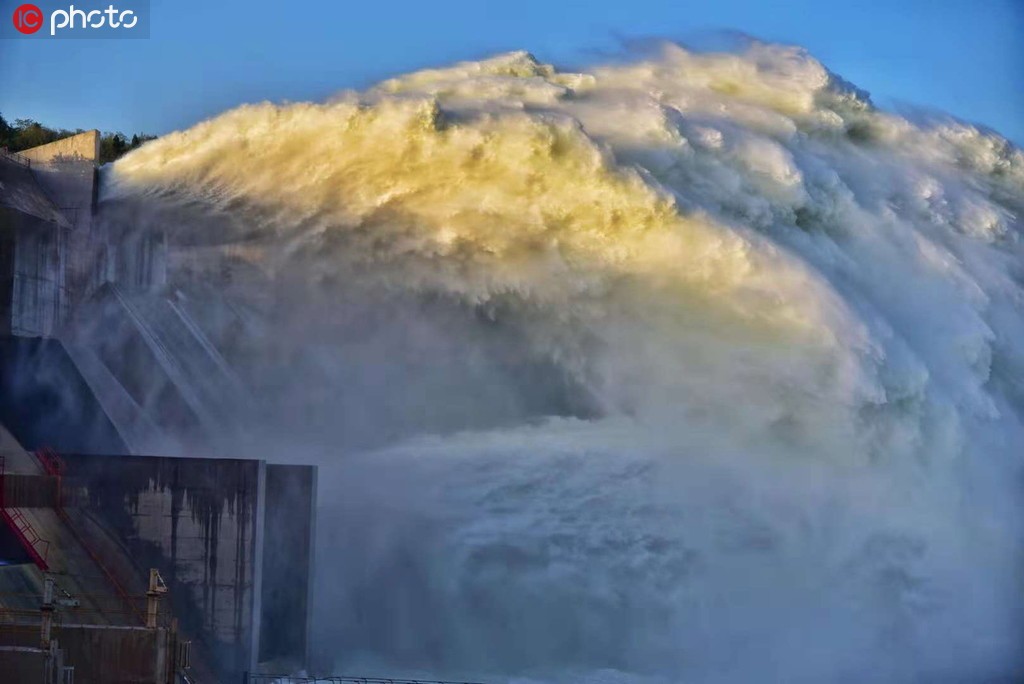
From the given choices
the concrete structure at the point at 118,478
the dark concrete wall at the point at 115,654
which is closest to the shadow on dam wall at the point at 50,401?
the concrete structure at the point at 118,478

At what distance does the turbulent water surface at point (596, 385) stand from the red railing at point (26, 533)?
4737 millimetres

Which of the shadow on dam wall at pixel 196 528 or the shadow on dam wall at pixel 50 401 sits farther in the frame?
the shadow on dam wall at pixel 50 401

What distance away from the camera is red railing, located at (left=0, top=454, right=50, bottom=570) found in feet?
60.9

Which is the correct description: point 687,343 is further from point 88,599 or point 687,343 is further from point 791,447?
point 88,599

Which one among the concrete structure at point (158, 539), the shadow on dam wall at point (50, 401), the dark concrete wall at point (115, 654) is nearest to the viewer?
the dark concrete wall at point (115, 654)

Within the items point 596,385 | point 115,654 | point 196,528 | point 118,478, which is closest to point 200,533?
point 196,528

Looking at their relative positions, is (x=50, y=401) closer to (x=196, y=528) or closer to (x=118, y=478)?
(x=118, y=478)

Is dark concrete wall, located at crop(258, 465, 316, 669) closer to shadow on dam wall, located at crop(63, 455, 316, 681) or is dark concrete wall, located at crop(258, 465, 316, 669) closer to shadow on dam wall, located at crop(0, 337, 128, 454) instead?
shadow on dam wall, located at crop(63, 455, 316, 681)

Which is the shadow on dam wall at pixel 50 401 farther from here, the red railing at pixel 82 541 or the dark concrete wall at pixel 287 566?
the dark concrete wall at pixel 287 566

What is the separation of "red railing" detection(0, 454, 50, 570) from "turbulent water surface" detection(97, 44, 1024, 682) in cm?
474

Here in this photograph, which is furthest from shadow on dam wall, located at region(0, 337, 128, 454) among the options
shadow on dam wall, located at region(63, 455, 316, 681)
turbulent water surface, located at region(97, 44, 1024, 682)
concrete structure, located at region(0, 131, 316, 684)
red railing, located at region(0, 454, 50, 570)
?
red railing, located at region(0, 454, 50, 570)

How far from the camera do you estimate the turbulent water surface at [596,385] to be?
22500 millimetres

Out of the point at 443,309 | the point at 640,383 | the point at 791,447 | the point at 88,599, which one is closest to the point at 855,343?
the point at 791,447

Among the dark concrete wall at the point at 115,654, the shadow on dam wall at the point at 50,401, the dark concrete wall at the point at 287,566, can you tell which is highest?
the shadow on dam wall at the point at 50,401
